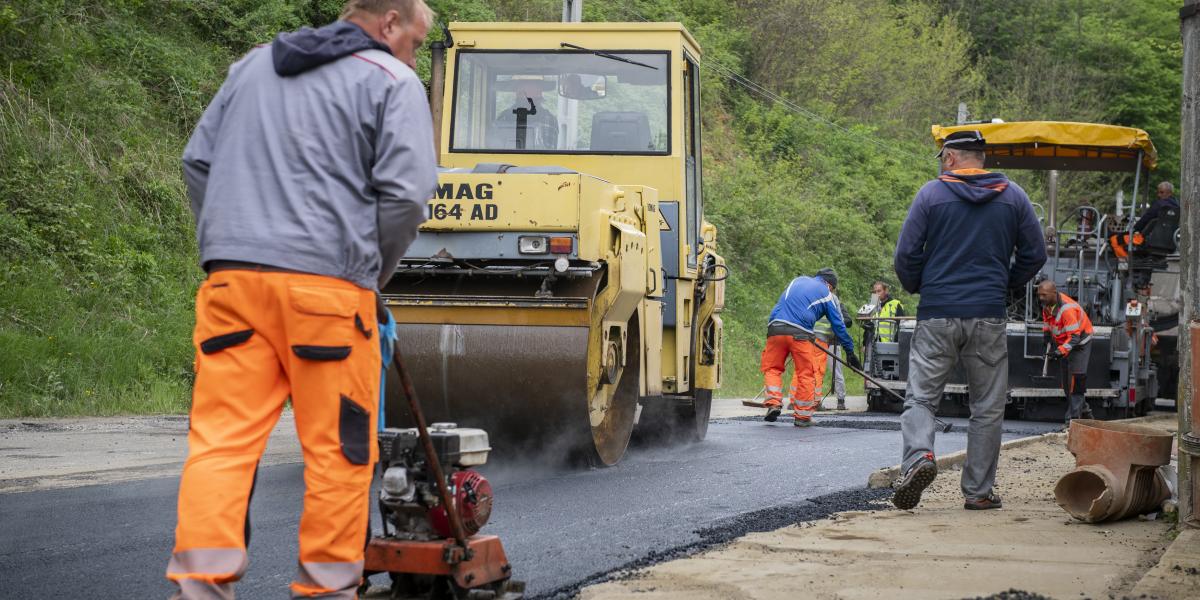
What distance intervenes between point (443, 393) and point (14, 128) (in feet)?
28.0

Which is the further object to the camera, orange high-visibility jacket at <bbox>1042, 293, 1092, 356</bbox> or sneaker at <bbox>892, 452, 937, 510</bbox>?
orange high-visibility jacket at <bbox>1042, 293, 1092, 356</bbox>

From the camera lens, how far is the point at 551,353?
7871mm

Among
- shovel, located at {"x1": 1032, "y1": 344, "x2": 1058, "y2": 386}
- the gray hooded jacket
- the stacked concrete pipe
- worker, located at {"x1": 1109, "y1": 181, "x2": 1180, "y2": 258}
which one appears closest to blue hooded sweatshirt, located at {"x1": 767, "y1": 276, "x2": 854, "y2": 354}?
shovel, located at {"x1": 1032, "y1": 344, "x2": 1058, "y2": 386}

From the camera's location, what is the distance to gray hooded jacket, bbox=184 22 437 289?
344 cm

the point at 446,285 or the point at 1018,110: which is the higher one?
the point at 1018,110

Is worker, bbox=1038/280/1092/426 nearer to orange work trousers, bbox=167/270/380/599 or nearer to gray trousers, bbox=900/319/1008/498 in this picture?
gray trousers, bbox=900/319/1008/498

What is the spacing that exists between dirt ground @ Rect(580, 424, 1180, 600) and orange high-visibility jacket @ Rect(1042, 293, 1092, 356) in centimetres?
834

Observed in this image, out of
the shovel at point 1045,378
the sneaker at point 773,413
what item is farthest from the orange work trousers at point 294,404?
the shovel at point 1045,378

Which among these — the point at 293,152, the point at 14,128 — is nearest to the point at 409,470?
the point at 293,152

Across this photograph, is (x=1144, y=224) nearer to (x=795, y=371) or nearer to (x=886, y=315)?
(x=886, y=315)

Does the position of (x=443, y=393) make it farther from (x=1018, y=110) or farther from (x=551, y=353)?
(x=1018, y=110)

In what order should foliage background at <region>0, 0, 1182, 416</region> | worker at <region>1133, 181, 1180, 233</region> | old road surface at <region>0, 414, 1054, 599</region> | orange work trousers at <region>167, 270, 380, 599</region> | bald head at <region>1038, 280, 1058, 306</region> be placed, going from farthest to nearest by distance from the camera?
worker at <region>1133, 181, 1180, 233</region> → bald head at <region>1038, 280, 1058, 306</region> → foliage background at <region>0, 0, 1182, 416</region> → old road surface at <region>0, 414, 1054, 599</region> → orange work trousers at <region>167, 270, 380, 599</region>

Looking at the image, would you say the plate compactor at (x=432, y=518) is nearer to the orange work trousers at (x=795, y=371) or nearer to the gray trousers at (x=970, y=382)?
the gray trousers at (x=970, y=382)

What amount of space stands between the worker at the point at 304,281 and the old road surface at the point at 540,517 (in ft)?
4.78
